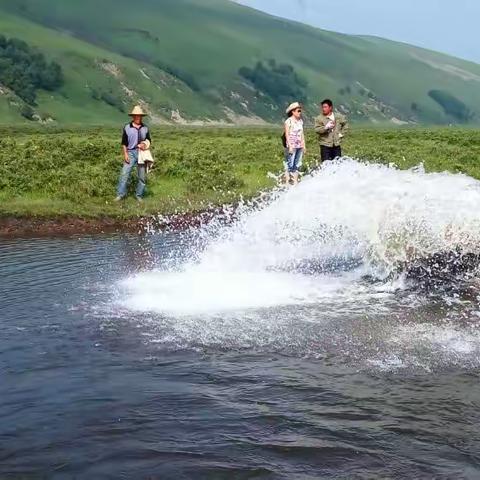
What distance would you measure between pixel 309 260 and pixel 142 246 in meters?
4.01

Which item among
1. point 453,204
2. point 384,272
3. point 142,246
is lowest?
point 142,246

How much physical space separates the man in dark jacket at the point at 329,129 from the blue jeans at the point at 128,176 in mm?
5004

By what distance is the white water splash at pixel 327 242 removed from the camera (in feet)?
36.7

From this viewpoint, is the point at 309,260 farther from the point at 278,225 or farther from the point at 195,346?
the point at 195,346

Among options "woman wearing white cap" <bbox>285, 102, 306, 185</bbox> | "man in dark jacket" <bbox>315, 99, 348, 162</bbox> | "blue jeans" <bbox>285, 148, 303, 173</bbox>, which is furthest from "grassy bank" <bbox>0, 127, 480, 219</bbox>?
"man in dark jacket" <bbox>315, 99, 348, 162</bbox>

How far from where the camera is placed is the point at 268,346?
848cm

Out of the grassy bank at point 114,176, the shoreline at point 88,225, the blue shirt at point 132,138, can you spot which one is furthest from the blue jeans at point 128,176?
the shoreline at point 88,225

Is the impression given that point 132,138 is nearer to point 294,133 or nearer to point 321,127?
point 294,133

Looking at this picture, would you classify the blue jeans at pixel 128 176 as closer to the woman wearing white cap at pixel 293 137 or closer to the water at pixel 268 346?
the woman wearing white cap at pixel 293 137

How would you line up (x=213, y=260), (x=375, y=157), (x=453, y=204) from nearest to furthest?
(x=453, y=204) < (x=213, y=260) < (x=375, y=157)

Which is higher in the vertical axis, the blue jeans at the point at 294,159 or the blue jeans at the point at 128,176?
the blue jeans at the point at 294,159

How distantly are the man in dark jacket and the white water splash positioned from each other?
17.7 ft

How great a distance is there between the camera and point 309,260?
1365 cm

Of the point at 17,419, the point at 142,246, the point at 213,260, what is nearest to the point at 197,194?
the point at 142,246
